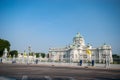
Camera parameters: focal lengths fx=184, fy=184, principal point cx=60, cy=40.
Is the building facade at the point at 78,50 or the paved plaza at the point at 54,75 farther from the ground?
the building facade at the point at 78,50

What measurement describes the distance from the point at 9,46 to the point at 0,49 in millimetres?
8607

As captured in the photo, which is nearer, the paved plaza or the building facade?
the paved plaza

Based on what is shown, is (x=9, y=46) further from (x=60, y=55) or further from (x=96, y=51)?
(x=96, y=51)

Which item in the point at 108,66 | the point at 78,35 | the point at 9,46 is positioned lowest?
the point at 108,66

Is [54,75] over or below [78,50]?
below

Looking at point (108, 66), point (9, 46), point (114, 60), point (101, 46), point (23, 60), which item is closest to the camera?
point (108, 66)

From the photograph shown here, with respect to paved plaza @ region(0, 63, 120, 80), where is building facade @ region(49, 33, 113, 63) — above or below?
above

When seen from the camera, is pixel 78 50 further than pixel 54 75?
Yes

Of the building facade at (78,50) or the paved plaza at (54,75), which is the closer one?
the paved plaza at (54,75)

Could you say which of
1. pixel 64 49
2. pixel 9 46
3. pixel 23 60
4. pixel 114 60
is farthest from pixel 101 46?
pixel 114 60

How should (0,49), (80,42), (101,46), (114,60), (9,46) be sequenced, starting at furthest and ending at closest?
(80,42) → (101,46) → (9,46) → (0,49) → (114,60)

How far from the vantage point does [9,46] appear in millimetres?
105375

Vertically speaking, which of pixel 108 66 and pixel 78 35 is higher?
pixel 78 35

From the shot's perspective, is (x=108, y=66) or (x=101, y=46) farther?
(x=101, y=46)
